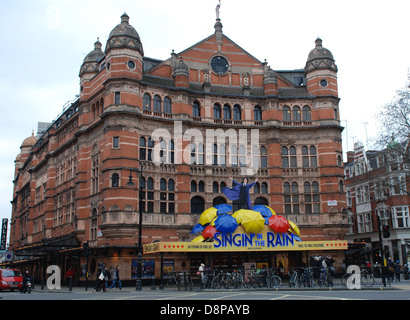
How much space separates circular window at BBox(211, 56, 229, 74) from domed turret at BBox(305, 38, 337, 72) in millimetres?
8506

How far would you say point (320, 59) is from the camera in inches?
1871

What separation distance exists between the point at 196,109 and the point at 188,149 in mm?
4652

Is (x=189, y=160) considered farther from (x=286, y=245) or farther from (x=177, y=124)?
(x=286, y=245)

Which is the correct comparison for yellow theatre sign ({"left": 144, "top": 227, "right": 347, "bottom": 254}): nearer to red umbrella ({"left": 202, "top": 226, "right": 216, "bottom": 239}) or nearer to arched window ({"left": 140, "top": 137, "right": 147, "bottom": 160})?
red umbrella ({"left": 202, "top": 226, "right": 216, "bottom": 239})

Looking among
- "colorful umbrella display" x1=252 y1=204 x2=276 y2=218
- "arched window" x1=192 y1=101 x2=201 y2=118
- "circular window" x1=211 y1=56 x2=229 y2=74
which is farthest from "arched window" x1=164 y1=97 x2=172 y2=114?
"colorful umbrella display" x1=252 y1=204 x2=276 y2=218

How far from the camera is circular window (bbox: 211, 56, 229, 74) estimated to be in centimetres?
4775

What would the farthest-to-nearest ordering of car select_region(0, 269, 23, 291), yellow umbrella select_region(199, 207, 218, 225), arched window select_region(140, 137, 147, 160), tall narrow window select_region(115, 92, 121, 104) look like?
arched window select_region(140, 137, 147, 160), tall narrow window select_region(115, 92, 121, 104), yellow umbrella select_region(199, 207, 218, 225), car select_region(0, 269, 23, 291)

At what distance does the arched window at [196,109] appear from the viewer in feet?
150

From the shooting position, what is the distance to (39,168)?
203ft

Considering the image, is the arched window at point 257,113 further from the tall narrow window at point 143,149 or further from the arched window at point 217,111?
the tall narrow window at point 143,149

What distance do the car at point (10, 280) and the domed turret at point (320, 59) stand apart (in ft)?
110

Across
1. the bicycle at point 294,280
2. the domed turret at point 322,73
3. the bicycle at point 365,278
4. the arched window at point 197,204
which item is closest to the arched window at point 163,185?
the arched window at point 197,204

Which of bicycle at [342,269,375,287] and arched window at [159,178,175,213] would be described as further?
arched window at [159,178,175,213]

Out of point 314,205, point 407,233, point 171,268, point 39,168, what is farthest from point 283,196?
point 39,168
